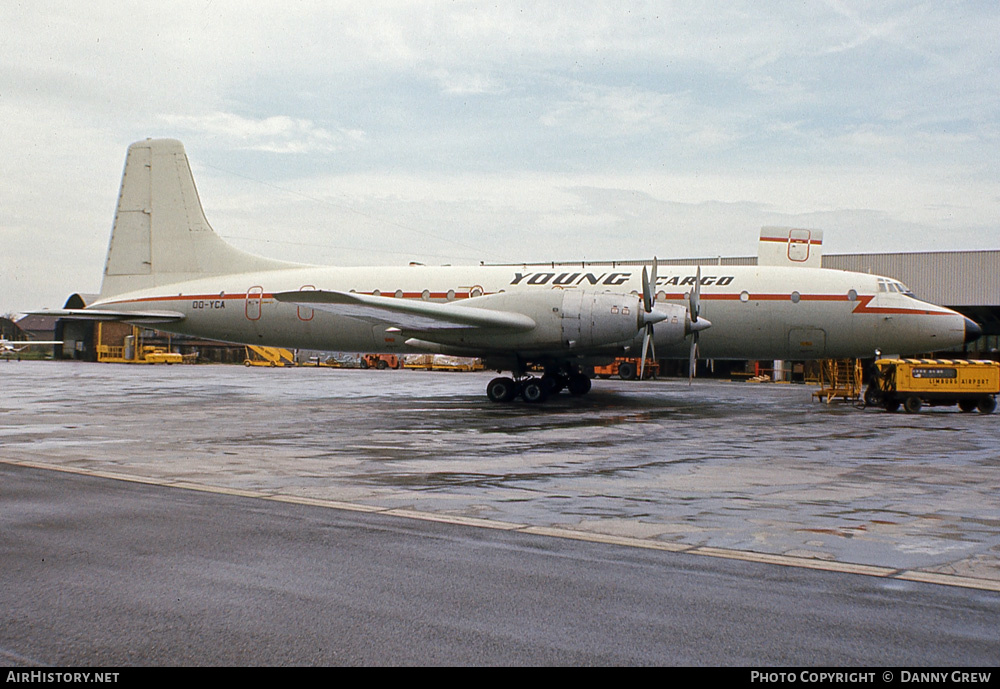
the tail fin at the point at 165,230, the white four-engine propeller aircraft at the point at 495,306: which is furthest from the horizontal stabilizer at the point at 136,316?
the tail fin at the point at 165,230

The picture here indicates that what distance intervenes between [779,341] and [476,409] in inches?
405

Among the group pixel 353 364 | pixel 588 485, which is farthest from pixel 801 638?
pixel 353 364

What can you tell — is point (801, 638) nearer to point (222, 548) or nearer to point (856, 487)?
point (222, 548)

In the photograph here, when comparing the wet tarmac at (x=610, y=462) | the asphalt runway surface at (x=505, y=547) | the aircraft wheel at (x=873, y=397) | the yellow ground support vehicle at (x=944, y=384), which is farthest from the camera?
the aircraft wheel at (x=873, y=397)

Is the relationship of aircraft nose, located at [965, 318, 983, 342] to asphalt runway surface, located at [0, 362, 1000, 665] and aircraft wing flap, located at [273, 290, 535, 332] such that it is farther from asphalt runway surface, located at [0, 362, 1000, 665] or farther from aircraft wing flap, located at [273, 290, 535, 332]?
aircraft wing flap, located at [273, 290, 535, 332]

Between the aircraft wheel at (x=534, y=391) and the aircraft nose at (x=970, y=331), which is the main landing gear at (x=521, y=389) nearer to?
the aircraft wheel at (x=534, y=391)

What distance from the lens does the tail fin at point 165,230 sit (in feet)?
107

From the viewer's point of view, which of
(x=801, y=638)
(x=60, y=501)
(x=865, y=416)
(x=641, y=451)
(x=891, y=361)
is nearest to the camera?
(x=801, y=638)

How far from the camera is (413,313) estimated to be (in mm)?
24609

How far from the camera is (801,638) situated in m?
5.19

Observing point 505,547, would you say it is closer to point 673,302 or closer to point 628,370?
point 673,302

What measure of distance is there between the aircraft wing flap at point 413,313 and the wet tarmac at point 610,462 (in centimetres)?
259

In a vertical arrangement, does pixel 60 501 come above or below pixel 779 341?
below

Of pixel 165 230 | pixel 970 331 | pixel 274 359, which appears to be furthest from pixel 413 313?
pixel 274 359
